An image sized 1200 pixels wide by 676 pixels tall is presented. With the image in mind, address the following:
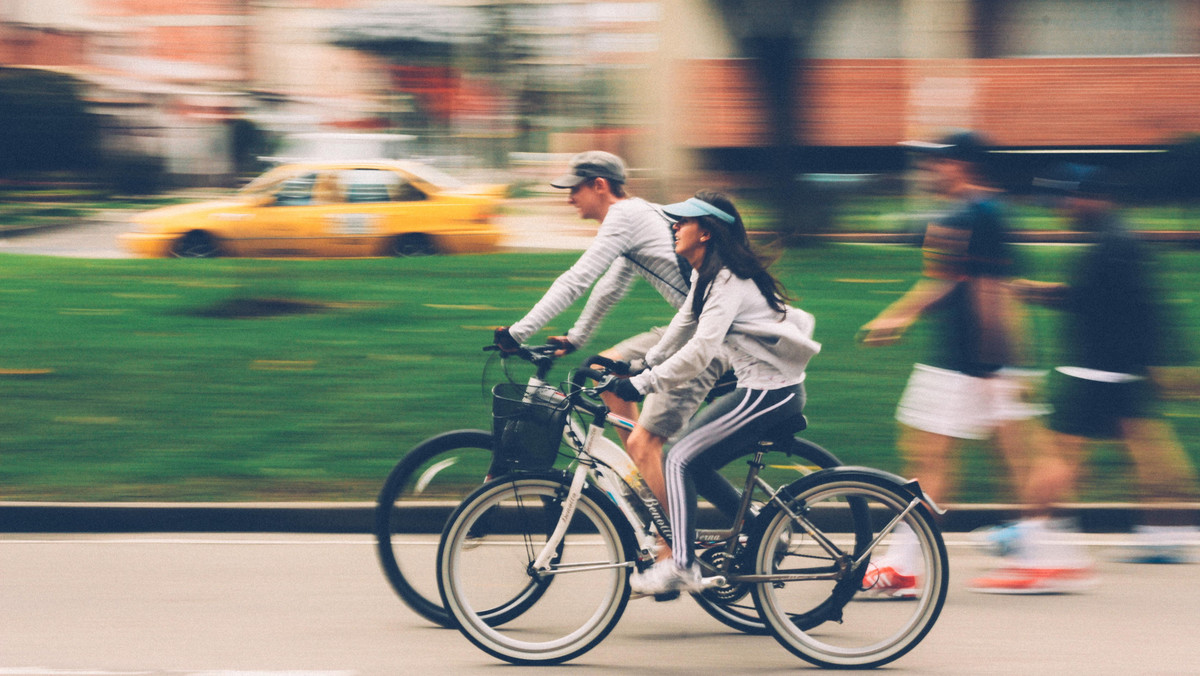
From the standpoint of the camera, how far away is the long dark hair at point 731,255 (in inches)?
171

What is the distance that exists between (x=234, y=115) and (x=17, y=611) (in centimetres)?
562

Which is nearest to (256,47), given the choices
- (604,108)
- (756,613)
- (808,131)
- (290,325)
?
(290,325)

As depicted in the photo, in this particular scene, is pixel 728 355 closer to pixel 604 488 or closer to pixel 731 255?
pixel 731 255

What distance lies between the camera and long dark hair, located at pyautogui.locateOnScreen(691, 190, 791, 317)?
4332 millimetres

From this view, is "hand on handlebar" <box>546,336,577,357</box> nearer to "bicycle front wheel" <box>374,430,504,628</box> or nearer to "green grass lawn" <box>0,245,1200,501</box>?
"bicycle front wheel" <box>374,430,504,628</box>

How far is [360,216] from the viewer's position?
13.3 metres

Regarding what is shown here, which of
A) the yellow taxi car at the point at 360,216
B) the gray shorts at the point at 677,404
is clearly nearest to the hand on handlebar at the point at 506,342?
the gray shorts at the point at 677,404

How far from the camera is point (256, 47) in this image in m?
9.55

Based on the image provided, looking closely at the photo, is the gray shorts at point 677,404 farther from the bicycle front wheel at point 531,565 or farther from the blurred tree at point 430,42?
the blurred tree at point 430,42

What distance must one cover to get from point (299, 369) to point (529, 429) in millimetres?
4321

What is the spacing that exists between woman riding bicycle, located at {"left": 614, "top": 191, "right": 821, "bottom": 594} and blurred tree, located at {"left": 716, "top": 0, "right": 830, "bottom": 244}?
24.1ft

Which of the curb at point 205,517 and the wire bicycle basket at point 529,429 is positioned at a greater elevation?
the wire bicycle basket at point 529,429

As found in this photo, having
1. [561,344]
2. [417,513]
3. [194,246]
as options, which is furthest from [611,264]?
[194,246]

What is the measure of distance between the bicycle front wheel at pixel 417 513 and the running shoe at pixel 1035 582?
2.12 m
